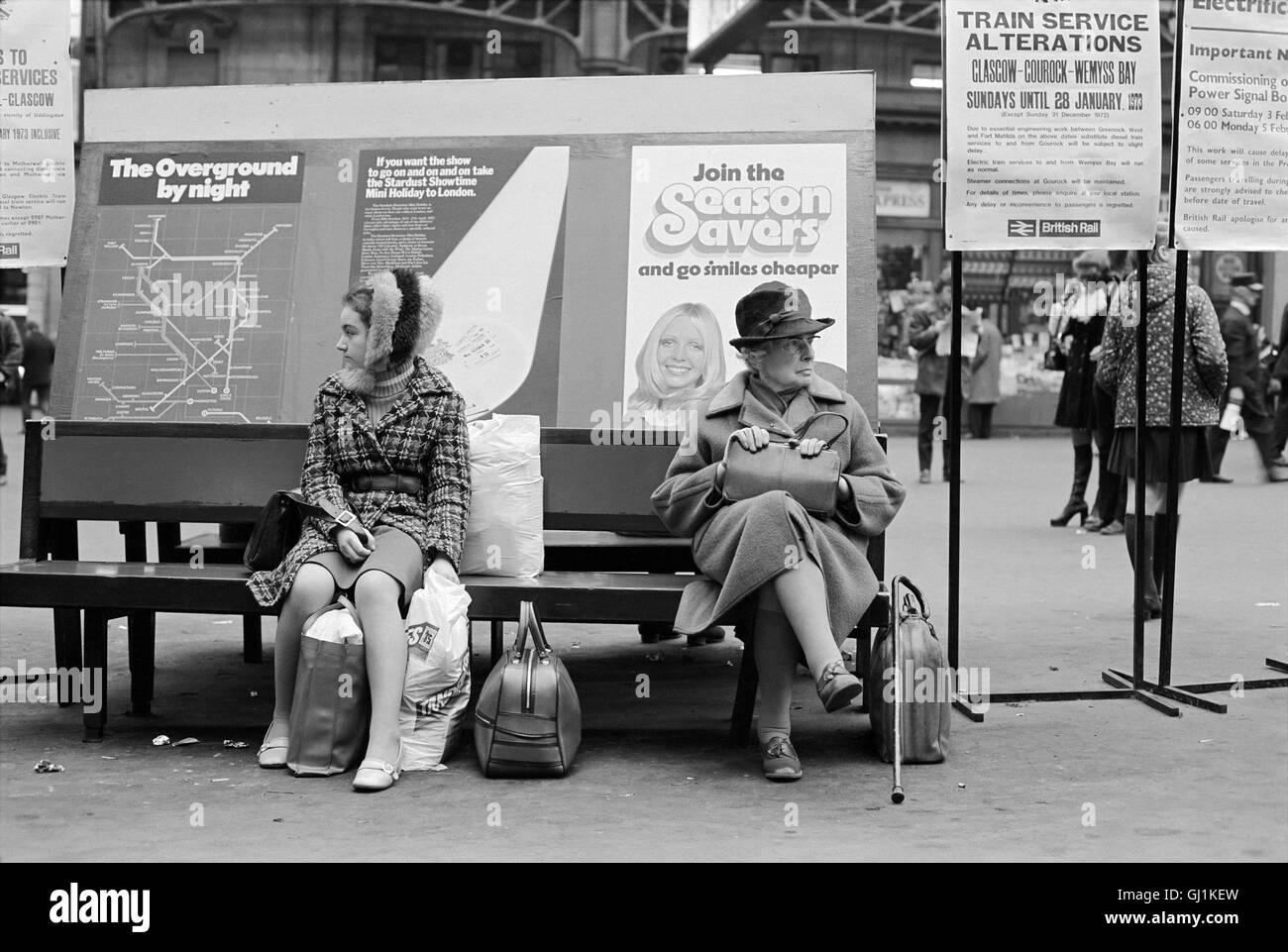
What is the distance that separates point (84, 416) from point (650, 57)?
21.7 meters

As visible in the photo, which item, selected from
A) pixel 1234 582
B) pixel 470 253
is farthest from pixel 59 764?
pixel 1234 582

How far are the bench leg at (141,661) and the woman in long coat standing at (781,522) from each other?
195 cm

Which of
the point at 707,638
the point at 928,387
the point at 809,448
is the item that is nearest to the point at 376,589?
the point at 809,448

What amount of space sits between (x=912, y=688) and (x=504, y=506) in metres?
1.49

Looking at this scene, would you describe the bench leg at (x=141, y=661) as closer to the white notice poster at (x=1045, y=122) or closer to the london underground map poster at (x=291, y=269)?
the london underground map poster at (x=291, y=269)

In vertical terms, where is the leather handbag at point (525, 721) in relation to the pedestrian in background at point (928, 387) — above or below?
below

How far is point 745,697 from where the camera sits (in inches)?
220

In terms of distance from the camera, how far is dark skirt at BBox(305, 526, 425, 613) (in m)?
5.27

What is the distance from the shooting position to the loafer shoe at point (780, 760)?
16.8 ft

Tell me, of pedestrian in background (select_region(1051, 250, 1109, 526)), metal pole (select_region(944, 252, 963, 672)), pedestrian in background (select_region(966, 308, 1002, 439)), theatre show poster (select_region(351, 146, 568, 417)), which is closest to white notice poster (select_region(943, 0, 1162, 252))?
metal pole (select_region(944, 252, 963, 672))

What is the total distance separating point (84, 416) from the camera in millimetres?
6227

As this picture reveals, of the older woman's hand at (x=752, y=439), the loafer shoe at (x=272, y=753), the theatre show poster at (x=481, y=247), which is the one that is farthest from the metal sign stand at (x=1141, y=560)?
the loafer shoe at (x=272, y=753)

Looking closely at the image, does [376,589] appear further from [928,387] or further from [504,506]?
[928,387]

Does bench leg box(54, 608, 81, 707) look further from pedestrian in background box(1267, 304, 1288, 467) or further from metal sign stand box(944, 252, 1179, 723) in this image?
pedestrian in background box(1267, 304, 1288, 467)
